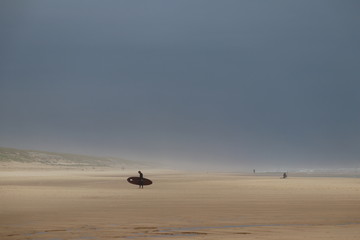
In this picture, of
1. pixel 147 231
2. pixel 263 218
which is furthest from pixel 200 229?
pixel 263 218

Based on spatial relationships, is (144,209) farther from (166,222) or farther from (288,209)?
(288,209)

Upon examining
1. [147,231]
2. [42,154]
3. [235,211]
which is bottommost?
[147,231]

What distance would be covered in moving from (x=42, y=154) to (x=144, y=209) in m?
123

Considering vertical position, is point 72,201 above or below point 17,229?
above

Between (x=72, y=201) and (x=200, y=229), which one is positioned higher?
(x=72, y=201)

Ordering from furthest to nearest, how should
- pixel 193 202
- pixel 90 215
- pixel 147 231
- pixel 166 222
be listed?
pixel 193 202 → pixel 90 215 → pixel 166 222 → pixel 147 231

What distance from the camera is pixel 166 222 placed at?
633 inches

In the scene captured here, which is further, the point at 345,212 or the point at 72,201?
the point at 72,201

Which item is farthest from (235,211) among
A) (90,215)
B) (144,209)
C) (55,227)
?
(55,227)

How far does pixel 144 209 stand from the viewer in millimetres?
20172

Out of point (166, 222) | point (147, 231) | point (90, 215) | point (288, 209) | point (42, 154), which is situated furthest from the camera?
point (42, 154)

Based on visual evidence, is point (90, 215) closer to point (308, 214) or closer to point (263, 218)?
point (263, 218)

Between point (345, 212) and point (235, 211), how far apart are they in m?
4.24

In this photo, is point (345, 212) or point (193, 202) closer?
point (345, 212)
